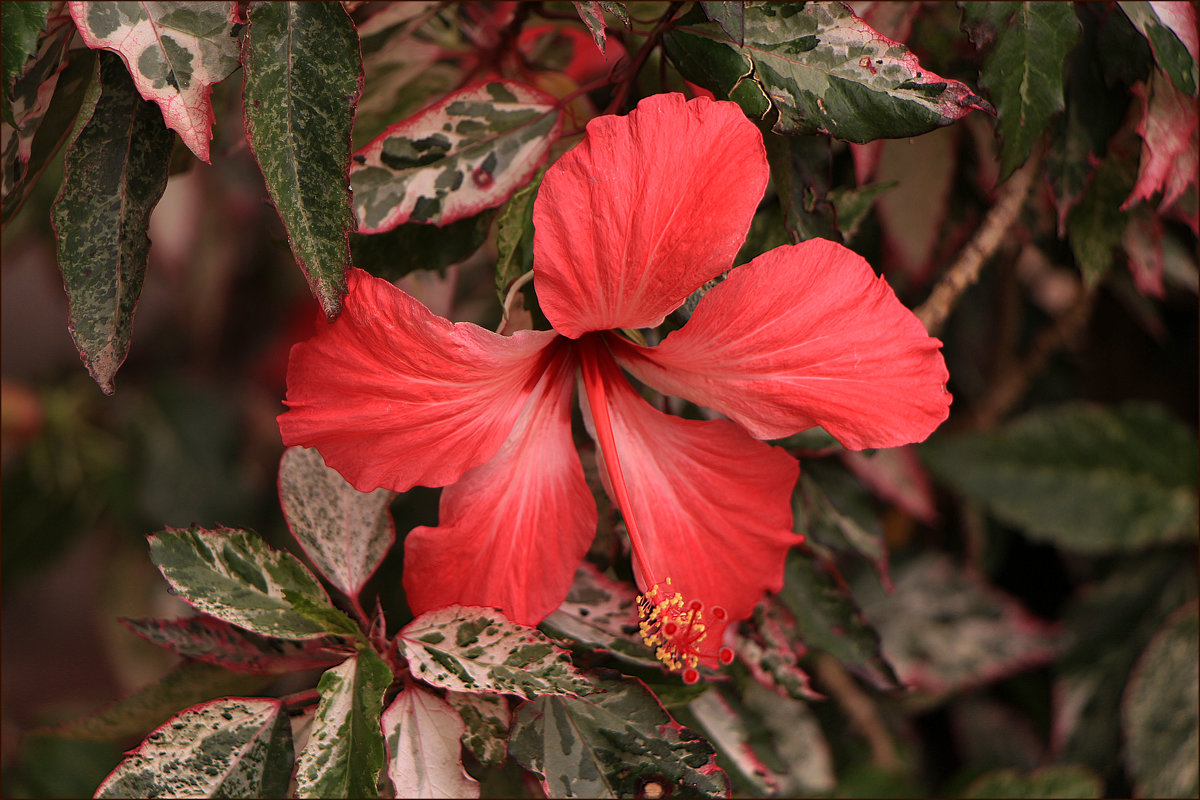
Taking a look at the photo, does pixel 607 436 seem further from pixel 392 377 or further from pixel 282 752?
pixel 282 752

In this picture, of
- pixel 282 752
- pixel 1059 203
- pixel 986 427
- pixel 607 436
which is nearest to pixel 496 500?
pixel 607 436

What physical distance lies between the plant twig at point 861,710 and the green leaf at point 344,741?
0.61 metres

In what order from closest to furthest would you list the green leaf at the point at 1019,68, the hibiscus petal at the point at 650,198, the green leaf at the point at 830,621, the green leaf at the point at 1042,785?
the hibiscus petal at the point at 650,198 → the green leaf at the point at 1019,68 → the green leaf at the point at 830,621 → the green leaf at the point at 1042,785

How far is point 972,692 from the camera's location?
1.07 meters

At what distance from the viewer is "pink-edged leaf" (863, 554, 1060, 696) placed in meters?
0.96

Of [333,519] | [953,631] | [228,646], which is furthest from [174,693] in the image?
[953,631]

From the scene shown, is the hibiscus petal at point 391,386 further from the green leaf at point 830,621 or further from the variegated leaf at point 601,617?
the green leaf at point 830,621

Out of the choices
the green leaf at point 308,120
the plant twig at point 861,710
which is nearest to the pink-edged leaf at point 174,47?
the green leaf at point 308,120

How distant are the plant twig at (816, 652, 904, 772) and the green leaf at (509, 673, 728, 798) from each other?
0.50 m

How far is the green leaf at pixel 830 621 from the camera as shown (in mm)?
644

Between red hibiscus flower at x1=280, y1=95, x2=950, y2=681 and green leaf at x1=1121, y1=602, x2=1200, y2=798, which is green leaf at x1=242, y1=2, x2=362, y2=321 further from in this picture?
green leaf at x1=1121, y1=602, x2=1200, y2=798

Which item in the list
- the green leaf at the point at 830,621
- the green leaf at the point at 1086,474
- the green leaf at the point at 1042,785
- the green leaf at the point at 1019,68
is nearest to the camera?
the green leaf at the point at 1019,68

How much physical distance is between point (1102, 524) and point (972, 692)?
0.28m

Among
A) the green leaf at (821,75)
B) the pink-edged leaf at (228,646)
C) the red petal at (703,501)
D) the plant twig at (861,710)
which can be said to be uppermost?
the green leaf at (821,75)
